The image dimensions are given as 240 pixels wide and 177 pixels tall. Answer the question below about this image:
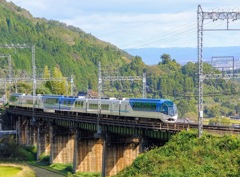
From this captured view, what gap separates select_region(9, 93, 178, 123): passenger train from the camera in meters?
62.8

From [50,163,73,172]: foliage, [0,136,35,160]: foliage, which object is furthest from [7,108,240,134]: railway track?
[50,163,73,172]: foliage

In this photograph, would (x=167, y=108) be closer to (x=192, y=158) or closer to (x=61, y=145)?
(x=192, y=158)

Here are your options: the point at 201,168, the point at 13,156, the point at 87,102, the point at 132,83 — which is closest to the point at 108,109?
the point at 87,102

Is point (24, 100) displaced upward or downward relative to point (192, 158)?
upward

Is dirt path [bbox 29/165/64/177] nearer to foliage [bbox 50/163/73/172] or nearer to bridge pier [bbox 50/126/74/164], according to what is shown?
foliage [bbox 50/163/73/172]

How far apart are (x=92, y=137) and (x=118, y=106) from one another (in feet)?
29.5

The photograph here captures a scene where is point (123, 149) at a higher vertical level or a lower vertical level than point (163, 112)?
lower

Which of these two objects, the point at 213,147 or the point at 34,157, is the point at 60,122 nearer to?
the point at 34,157

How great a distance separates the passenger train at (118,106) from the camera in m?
62.8

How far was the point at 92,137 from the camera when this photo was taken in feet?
258

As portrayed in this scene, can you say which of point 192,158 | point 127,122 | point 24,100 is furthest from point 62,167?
point 192,158

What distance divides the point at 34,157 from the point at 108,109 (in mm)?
23881

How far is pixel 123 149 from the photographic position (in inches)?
2717

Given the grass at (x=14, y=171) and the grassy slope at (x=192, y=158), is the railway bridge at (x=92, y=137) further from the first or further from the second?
the grass at (x=14, y=171)
